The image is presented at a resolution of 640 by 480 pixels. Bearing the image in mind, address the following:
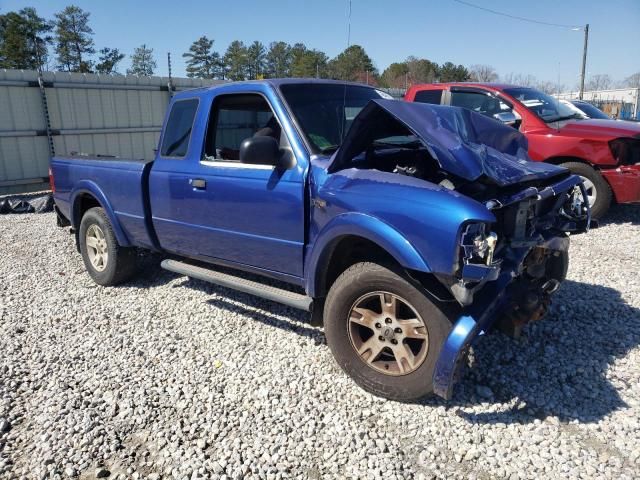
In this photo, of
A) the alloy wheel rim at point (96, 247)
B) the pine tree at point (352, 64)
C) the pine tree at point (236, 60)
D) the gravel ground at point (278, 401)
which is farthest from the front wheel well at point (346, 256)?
the pine tree at point (236, 60)

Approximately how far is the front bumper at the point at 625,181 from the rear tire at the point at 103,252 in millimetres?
6135

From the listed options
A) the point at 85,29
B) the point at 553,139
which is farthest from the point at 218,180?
the point at 85,29

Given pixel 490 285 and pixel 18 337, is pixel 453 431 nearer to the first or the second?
pixel 490 285

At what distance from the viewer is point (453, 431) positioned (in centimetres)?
291

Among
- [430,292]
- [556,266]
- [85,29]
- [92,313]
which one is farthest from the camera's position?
[85,29]

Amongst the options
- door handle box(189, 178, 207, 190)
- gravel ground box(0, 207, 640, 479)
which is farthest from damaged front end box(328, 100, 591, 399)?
door handle box(189, 178, 207, 190)

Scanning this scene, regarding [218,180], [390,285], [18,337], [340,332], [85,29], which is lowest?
[18,337]

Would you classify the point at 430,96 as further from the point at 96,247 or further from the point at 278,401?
the point at 278,401

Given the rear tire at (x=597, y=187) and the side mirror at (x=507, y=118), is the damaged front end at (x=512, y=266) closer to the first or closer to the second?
the side mirror at (x=507, y=118)

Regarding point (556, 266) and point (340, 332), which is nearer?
point (340, 332)

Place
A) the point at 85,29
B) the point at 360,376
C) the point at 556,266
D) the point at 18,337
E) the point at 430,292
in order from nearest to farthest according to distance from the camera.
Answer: the point at 430,292, the point at 360,376, the point at 556,266, the point at 18,337, the point at 85,29

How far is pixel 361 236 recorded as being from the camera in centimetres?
307

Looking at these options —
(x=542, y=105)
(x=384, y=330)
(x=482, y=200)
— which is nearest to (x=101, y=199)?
(x=384, y=330)

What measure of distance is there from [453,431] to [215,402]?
1.48m
